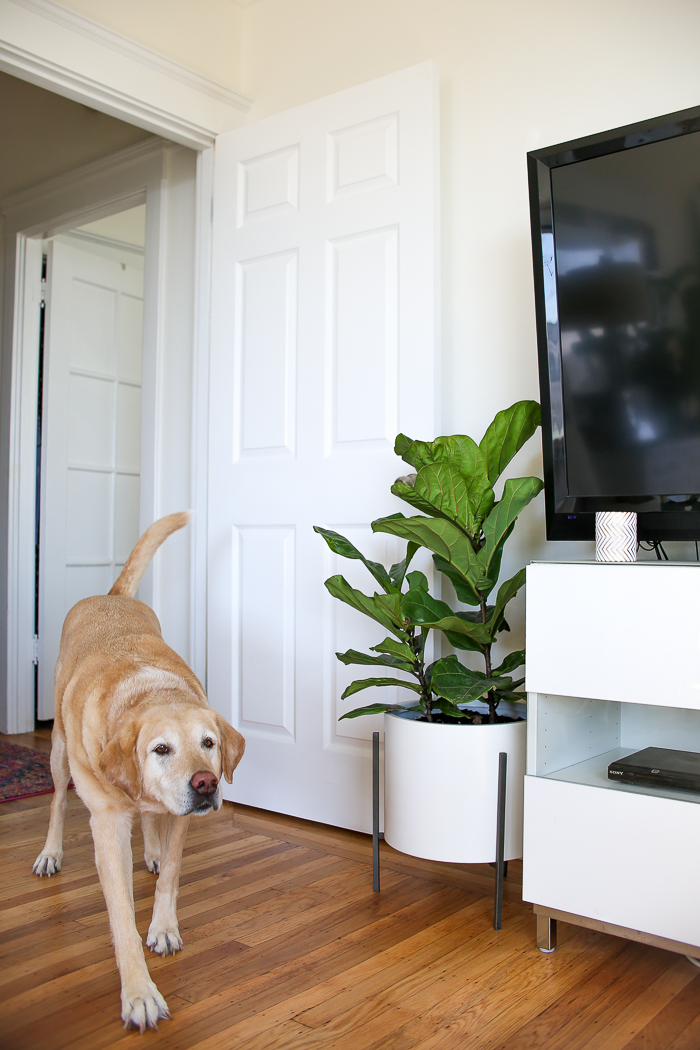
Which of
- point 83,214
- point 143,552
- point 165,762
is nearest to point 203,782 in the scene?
point 165,762

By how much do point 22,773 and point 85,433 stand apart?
1.64m

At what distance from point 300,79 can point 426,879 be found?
8.15 feet

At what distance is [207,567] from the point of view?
2.79 meters

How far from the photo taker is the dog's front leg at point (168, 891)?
5.42ft

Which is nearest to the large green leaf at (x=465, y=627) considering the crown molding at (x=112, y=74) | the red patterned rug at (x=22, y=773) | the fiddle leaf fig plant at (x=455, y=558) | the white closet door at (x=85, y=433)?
the fiddle leaf fig plant at (x=455, y=558)

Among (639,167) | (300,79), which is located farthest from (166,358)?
(639,167)

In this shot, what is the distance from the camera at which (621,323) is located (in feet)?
5.66

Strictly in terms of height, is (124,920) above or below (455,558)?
below

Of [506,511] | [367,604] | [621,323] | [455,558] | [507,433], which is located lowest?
[367,604]

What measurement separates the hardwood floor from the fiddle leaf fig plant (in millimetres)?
439

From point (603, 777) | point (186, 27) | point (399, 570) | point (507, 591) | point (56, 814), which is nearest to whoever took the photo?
point (603, 777)

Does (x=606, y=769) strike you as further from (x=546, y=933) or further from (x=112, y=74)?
(x=112, y=74)

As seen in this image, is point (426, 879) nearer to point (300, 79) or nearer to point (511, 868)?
point (511, 868)

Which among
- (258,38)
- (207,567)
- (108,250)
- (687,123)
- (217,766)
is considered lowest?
(217,766)
